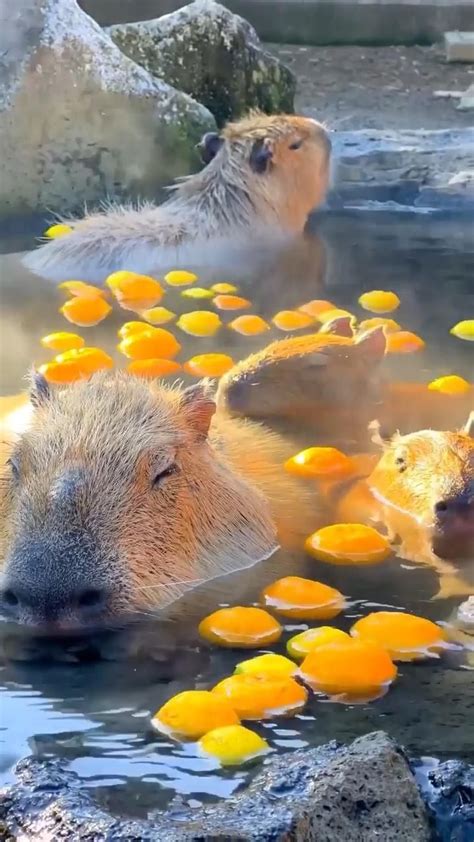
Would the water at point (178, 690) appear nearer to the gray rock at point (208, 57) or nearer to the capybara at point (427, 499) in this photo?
the capybara at point (427, 499)

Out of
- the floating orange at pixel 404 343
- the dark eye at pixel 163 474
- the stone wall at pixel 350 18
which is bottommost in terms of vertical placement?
the floating orange at pixel 404 343

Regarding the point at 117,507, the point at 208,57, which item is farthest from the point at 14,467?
the point at 208,57

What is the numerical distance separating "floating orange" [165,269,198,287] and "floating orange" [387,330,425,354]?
1.28 m

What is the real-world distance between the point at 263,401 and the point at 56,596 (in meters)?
1.61

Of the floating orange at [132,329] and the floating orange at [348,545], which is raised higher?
the floating orange at [132,329]

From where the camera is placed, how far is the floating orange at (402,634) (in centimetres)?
308

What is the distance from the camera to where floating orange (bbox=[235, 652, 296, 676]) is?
2.90 m

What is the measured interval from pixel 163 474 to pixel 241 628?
495 millimetres

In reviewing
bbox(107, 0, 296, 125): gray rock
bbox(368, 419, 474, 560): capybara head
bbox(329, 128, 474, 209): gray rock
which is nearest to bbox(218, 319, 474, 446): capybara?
bbox(368, 419, 474, 560): capybara head

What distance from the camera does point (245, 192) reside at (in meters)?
7.09

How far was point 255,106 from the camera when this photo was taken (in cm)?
830

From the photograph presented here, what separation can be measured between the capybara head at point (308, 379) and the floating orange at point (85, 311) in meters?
1.09

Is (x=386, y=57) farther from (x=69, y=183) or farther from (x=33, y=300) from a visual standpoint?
(x=33, y=300)

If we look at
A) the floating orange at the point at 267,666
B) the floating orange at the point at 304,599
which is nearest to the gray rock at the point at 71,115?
the floating orange at the point at 304,599
